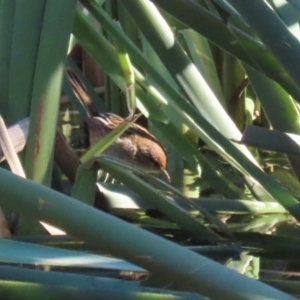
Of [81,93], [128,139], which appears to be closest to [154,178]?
[81,93]

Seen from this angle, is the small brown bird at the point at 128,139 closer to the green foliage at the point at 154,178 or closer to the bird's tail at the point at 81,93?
the bird's tail at the point at 81,93

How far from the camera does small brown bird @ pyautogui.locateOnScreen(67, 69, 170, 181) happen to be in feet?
4.98

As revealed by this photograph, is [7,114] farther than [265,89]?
No

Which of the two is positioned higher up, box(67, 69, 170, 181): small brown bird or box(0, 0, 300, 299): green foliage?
box(67, 69, 170, 181): small brown bird

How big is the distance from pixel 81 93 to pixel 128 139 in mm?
568

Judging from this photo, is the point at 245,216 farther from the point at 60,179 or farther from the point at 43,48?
the point at 43,48

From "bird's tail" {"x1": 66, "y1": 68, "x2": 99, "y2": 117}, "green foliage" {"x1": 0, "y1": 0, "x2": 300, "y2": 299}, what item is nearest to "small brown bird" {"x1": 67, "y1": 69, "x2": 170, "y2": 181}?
"bird's tail" {"x1": 66, "y1": 68, "x2": 99, "y2": 117}

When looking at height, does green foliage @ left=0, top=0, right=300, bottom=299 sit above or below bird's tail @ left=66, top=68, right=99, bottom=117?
below

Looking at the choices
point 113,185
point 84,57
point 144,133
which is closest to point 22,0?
point 113,185

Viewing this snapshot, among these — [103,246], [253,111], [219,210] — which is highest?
[253,111]

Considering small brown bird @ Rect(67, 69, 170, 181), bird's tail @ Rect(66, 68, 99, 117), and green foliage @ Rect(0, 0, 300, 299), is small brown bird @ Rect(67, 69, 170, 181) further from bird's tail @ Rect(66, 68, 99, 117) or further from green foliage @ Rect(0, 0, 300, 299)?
green foliage @ Rect(0, 0, 300, 299)

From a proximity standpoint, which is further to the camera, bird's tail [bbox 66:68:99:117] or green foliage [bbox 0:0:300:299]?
bird's tail [bbox 66:68:99:117]

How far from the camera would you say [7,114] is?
94 centimetres

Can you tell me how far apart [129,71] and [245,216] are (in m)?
0.29
